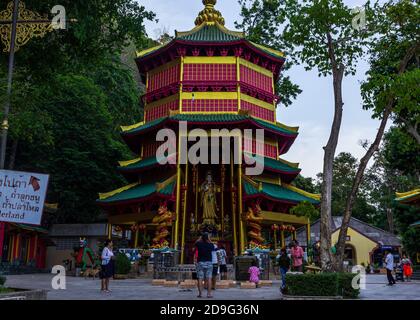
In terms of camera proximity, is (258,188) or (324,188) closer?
(324,188)

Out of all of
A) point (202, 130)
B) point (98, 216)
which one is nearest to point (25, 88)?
point (202, 130)

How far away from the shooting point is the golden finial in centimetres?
3312

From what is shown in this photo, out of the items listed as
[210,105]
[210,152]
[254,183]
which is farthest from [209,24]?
[254,183]

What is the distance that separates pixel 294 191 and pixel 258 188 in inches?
221

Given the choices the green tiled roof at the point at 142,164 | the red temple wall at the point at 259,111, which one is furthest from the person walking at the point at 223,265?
the red temple wall at the point at 259,111

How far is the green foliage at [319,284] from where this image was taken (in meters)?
12.5

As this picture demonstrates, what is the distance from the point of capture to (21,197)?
8.73 meters

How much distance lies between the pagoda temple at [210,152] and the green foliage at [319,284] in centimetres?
1069

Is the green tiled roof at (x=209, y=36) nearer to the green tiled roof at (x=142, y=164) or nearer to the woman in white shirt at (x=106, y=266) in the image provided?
the green tiled roof at (x=142, y=164)

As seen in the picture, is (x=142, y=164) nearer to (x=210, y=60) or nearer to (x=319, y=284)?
(x=210, y=60)

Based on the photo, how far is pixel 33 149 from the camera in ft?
117

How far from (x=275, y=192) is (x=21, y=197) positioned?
1985cm
